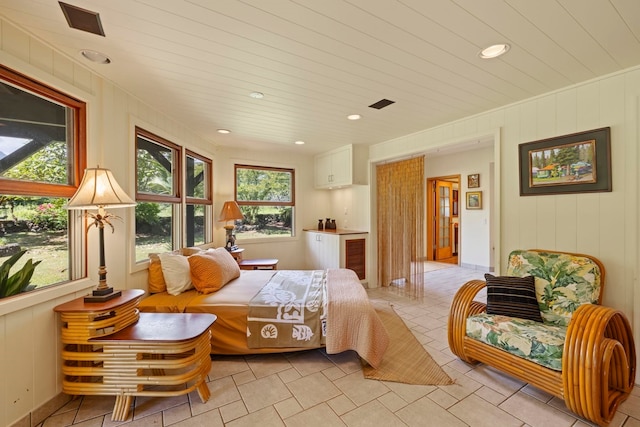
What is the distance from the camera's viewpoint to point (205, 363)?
189 centimetres

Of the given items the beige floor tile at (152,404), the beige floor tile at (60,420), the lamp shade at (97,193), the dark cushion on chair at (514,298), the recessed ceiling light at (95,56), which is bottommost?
the beige floor tile at (152,404)

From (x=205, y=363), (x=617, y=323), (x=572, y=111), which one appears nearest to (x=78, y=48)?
(x=205, y=363)

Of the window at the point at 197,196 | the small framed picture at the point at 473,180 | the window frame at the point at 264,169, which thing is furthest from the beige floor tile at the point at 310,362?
the small framed picture at the point at 473,180

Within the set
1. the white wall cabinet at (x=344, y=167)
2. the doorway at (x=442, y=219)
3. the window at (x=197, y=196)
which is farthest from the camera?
the doorway at (x=442, y=219)

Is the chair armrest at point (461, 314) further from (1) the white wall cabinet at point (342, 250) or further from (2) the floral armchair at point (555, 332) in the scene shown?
(1) the white wall cabinet at point (342, 250)

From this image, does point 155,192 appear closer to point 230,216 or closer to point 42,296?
point 230,216

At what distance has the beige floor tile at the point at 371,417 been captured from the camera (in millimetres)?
1652

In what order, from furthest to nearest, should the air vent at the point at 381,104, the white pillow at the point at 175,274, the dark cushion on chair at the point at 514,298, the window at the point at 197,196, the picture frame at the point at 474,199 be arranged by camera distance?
the picture frame at the point at 474,199 < the window at the point at 197,196 < the air vent at the point at 381,104 < the white pillow at the point at 175,274 < the dark cushion on chair at the point at 514,298

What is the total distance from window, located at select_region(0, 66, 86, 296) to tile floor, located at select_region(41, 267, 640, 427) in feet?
3.32

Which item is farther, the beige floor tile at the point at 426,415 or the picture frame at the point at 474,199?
the picture frame at the point at 474,199

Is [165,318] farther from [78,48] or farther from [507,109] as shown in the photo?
[507,109]

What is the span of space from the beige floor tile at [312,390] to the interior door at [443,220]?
5409mm

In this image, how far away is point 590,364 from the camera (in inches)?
60.7

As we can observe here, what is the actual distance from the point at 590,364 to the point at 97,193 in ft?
→ 10.4
